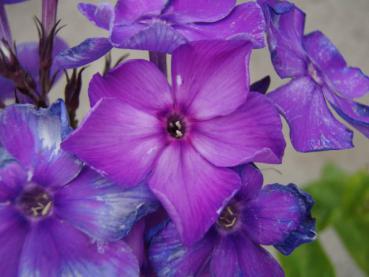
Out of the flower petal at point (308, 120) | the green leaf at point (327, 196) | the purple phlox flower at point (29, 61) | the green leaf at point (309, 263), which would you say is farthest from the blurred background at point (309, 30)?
the flower petal at point (308, 120)

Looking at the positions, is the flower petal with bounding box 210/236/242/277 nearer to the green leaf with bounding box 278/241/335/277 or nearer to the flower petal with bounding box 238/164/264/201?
the flower petal with bounding box 238/164/264/201

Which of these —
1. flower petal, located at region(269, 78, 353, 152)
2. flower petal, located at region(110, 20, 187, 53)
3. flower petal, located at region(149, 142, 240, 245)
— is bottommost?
flower petal, located at region(149, 142, 240, 245)

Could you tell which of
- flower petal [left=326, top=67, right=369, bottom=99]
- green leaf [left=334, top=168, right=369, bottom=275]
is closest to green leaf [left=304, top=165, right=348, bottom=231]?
green leaf [left=334, top=168, right=369, bottom=275]

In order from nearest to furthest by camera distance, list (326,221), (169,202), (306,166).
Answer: (169,202) < (326,221) < (306,166)

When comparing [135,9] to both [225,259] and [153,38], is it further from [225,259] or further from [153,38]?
[225,259]

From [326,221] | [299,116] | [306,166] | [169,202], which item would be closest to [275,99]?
[299,116]

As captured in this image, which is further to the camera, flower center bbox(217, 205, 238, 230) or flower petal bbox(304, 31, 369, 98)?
flower petal bbox(304, 31, 369, 98)

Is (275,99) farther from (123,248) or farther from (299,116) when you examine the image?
(123,248)

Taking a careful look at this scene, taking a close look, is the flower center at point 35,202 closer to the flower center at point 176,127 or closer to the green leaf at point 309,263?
the flower center at point 176,127
